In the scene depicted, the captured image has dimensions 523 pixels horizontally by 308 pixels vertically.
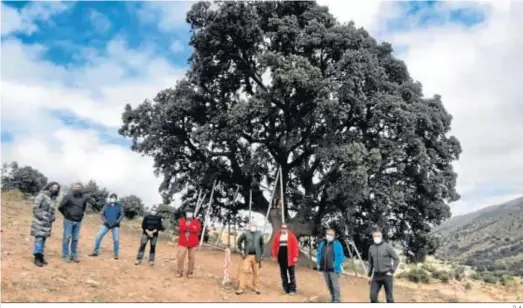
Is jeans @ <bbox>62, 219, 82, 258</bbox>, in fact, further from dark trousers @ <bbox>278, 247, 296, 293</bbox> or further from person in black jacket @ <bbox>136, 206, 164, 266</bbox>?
dark trousers @ <bbox>278, 247, 296, 293</bbox>

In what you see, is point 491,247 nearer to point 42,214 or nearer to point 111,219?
point 111,219

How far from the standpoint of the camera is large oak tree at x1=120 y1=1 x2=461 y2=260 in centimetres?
1811

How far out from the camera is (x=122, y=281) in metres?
10.9

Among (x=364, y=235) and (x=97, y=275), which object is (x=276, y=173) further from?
(x=97, y=275)

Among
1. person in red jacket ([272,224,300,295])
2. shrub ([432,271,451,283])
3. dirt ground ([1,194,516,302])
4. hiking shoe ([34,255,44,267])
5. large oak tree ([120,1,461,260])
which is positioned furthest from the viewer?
shrub ([432,271,451,283])

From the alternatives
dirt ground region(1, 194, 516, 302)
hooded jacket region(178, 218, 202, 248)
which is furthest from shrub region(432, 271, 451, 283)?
hooded jacket region(178, 218, 202, 248)

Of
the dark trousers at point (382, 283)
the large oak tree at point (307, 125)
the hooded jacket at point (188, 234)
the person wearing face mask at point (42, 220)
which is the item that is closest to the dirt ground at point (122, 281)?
the person wearing face mask at point (42, 220)

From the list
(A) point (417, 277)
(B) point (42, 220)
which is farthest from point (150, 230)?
(A) point (417, 277)

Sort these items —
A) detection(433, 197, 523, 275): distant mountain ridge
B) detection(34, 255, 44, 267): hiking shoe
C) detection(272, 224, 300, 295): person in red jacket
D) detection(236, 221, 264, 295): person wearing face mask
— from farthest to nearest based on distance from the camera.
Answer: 1. detection(433, 197, 523, 275): distant mountain ridge
2. detection(272, 224, 300, 295): person in red jacket
3. detection(236, 221, 264, 295): person wearing face mask
4. detection(34, 255, 44, 267): hiking shoe

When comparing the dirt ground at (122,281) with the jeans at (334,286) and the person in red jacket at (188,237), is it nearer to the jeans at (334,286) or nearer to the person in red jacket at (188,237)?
the person in red jacket at (188,237)

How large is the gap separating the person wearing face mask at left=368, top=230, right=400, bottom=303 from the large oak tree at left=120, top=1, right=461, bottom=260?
648 cm

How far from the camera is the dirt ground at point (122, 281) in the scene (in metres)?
9.57
